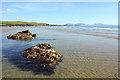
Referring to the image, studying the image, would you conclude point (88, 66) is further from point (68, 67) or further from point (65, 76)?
point (65, 76)

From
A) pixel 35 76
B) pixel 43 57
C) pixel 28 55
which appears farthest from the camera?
pixel 28 55

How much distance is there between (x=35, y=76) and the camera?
6.70 m

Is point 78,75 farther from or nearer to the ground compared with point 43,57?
nearer to the ground

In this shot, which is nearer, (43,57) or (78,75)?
(78,75)

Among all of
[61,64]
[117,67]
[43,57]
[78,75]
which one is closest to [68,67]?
[61,64]

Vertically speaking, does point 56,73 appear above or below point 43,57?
below

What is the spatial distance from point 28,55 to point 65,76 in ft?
16.0

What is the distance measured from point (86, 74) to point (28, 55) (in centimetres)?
587

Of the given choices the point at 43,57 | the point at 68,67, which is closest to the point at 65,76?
the point at 68,67

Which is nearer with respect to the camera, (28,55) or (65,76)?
(65,76)

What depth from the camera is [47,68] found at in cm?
784

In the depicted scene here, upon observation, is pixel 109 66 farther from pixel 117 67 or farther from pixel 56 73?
pixel 56 73

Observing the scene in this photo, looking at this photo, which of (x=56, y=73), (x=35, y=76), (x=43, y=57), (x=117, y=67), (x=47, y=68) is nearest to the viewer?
(x=35, y=76)

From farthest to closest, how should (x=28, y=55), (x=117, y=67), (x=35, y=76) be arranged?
(x=28, y=55) < (x=117, y=67) < (x=35, y=76)
